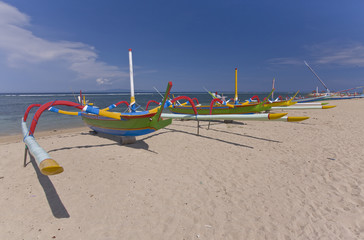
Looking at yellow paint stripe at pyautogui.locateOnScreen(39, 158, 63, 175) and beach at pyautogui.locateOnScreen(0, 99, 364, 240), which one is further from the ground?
yellow paint stripe at pyautogui.locateOnScreen(39, 158, 63, 175)

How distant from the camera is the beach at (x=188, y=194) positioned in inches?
109

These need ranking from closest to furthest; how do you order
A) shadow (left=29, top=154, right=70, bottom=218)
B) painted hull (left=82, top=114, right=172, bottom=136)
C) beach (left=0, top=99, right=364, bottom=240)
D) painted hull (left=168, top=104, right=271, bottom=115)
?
beach (left=0, top=99, right=364, bottom=240), shadow (left=29, top=154, right=70, bottom=218), painted hull (left=82, top=114, right=172, bottom=136), painted hull (left=168, top=104, right=271, bottom=115)

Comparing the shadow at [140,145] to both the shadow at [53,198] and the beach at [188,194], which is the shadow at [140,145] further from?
the shadow at [53,198]

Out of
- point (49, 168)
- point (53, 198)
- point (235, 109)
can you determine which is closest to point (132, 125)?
point (53, 198)

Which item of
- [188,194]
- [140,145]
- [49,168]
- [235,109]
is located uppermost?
[235,109]

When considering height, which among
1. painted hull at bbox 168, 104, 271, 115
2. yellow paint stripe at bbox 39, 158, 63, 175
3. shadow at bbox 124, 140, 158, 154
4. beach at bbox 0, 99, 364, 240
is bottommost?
beach at bbox 0, 99, 364, 240

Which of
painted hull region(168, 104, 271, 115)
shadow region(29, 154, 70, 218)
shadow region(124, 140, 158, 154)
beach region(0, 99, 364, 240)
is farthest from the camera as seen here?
painted hull region(168, 104, 271, 115)

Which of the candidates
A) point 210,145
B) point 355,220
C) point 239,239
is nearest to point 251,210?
point 239,239

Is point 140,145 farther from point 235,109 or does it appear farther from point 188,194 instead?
point 235,109

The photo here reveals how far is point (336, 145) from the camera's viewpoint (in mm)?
6559

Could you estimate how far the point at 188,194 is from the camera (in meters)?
3.75

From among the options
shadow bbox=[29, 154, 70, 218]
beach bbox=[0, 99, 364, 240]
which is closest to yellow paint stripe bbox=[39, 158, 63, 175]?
beach bbox=[0, 99, 364, 240]

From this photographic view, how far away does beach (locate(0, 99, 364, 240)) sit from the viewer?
109 inches

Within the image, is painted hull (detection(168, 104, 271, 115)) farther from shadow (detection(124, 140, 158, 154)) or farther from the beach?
shadow (detection(124, 140, 158, 154))
